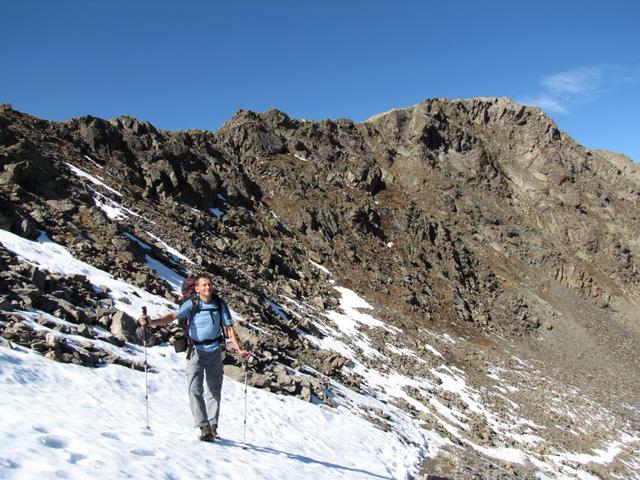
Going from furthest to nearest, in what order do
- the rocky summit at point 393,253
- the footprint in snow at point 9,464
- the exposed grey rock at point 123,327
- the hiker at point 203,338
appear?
the rocky summit at point 393,253 → the exposed grey rock at point 123,327 → the hiker at point 203,338 → the footprint in snow at point 9,464

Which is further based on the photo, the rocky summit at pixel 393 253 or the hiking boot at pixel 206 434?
the rocky summit at pixel 393 253

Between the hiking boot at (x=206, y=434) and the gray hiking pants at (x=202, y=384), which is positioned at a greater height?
the gray hiking pants at (x=202, y=384)

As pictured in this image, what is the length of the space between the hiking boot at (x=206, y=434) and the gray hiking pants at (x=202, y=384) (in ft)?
0.31

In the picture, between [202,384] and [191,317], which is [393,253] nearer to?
[202,384]

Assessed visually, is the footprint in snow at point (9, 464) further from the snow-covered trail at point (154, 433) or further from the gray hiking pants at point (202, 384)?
the gray hiking pants at point (202, 384)

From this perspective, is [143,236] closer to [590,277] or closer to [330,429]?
[330,429]

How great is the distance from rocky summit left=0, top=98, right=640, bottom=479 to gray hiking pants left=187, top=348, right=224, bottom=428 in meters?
3.74

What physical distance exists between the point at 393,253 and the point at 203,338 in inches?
1767

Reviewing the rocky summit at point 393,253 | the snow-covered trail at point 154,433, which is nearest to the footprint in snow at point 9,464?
the snow-covered trail at point 154,433

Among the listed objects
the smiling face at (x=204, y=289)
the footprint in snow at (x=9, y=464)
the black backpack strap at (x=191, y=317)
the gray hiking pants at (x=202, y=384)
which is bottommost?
the footprint in snow at (x=9, y=464)

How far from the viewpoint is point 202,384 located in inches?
290

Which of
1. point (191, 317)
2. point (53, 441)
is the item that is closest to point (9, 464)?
point (53, 441)

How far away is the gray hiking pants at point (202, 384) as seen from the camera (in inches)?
284

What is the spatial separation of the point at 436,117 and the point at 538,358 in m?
45.9
